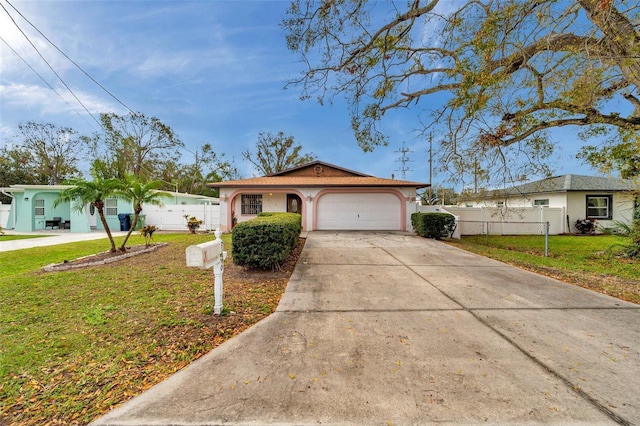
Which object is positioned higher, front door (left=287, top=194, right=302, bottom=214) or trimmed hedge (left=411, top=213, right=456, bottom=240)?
front door (left=287, top=194, right=302, bottom=214)

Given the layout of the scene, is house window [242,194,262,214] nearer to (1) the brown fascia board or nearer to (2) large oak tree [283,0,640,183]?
(1) the brown fascia board

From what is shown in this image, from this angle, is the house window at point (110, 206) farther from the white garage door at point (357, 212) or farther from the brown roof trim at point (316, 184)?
the white garage door at point (357, 212)

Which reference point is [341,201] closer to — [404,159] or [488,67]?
[488,67]

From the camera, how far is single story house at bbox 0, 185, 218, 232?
1541 cm

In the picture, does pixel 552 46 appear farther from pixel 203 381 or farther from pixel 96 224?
pixel 96 224

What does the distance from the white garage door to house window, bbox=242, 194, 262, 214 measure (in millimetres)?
4008

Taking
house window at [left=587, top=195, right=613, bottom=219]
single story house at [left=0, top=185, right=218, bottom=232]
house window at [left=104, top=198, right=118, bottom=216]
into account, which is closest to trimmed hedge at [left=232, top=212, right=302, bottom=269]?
single story house at [left=0, top=185, right=218, bottom=232]

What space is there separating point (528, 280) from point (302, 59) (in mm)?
7699

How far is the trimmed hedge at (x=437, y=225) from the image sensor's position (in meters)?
11.9

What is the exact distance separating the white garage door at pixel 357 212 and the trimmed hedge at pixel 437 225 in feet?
8.77

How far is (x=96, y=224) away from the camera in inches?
655

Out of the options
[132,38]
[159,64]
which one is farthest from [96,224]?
[132,38]

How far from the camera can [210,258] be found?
330cm

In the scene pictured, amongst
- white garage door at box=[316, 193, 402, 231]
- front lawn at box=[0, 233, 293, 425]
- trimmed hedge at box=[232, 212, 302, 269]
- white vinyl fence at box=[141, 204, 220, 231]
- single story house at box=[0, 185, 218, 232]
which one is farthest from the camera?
white vinyl fence at box=[141, 204, 220, 231]
